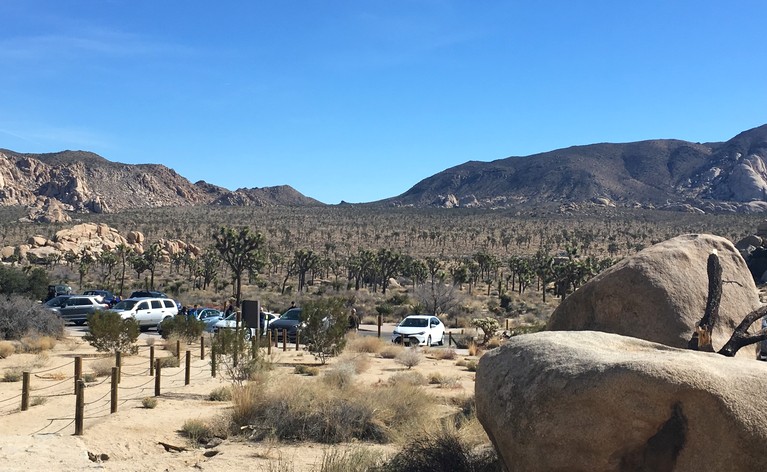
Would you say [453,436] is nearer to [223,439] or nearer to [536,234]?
[223,439]

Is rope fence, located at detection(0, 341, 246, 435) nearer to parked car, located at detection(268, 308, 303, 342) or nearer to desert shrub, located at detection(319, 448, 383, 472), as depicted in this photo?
desert shrub, located at detection(319, 448, 383, 472)

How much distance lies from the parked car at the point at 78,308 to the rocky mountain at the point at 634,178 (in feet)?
413

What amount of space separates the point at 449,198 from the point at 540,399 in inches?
7039

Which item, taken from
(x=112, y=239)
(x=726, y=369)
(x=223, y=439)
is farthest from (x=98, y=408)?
(x=112, y=239)

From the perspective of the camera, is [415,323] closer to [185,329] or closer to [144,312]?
[185,329]

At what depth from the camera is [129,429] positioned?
1103cm

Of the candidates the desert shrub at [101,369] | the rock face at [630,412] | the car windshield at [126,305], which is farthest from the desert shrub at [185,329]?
the rock face at [630,412]

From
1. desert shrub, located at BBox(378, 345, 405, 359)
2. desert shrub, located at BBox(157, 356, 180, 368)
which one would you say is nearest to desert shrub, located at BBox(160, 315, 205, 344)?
desert shrub, located at BBox(157, 356, 180, 368)

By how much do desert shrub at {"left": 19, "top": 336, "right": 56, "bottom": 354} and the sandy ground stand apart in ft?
13.8

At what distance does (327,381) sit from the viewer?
1495 cm

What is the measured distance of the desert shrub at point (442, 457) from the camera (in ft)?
25.0

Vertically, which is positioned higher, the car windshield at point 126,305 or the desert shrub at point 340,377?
the car windshield at point 126,305

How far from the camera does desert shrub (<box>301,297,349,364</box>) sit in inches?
850

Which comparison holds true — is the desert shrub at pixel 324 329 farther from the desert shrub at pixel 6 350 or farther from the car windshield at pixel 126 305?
the car windshield at pixel 126 305
